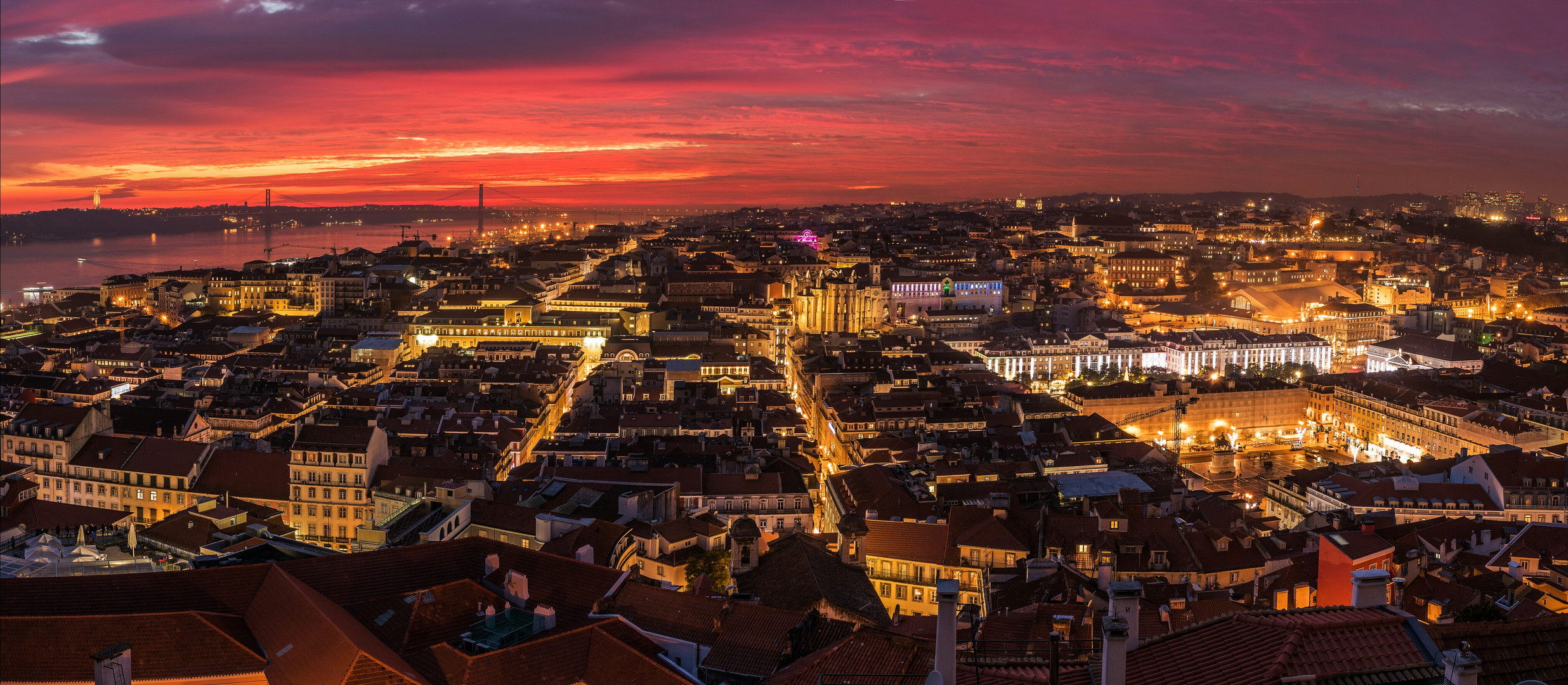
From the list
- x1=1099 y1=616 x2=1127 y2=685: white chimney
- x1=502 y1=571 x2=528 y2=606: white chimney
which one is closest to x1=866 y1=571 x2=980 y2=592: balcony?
x1=502 y1=571 x2=528 y2=606: white chimney

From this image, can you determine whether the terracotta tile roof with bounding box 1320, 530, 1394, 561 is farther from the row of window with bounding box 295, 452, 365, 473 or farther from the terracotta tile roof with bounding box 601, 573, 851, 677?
the row of window with bounding box 295, 452, 365, 473

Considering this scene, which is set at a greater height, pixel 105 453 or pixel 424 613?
pixel 424 613

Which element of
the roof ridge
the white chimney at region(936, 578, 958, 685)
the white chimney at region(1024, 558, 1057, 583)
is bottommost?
the white chimney at region(1024, 558, 1057, 583)

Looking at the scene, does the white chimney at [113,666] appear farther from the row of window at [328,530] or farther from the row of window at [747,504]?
the row of window at [328,530]

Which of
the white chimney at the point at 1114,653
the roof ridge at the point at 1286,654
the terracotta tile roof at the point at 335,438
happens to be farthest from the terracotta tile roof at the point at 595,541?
the roof ridge at the point at 1286,654

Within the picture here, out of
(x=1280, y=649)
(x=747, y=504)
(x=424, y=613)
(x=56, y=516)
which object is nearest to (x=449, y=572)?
(x=424, y=613)

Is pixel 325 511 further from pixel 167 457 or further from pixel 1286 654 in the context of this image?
pixel 1286 654
